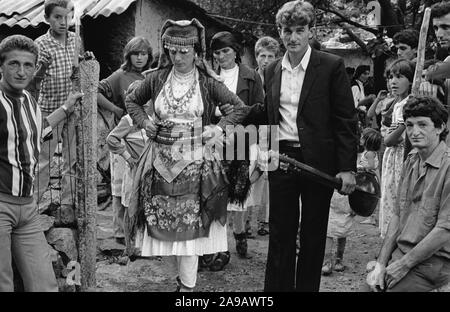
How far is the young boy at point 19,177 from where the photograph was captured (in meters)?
3.40

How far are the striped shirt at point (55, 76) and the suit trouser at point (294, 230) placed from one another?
226cm

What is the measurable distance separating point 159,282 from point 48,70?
211cm

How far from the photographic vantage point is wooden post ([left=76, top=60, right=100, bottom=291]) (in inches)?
169

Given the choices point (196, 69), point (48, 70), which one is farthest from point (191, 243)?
point (48, 70)

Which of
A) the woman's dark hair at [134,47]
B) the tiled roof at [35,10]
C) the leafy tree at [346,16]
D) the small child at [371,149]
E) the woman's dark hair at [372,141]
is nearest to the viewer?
the small child at [371,149]

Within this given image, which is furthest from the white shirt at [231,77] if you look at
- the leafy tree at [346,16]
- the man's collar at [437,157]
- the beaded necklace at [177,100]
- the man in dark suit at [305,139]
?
the leafy tree at [346,16]

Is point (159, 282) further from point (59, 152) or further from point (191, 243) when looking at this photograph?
point (59, 152)

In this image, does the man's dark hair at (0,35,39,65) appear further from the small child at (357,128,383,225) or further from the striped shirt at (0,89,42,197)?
the small child at (357,128,383,225)

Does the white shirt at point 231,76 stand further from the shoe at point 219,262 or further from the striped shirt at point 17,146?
the striped shirt at point 17,146

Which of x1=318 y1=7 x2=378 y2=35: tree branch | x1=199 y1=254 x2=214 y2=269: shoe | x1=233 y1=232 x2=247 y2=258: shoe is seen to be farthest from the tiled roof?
x1=318 y1=7 x2=378 y2=35: tree branch

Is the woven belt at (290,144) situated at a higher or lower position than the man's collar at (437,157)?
lower

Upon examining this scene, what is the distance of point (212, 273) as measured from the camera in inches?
211

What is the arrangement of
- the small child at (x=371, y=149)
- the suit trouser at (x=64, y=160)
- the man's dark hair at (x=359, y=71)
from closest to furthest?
the suit trouser at (x=64, y=160) → the small child at (x=371, y=149) → the man's dark hair at (x=359, y=71)

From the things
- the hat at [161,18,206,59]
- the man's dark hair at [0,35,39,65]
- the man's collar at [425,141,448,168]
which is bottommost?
the man's collar at [425,141,448,168]
